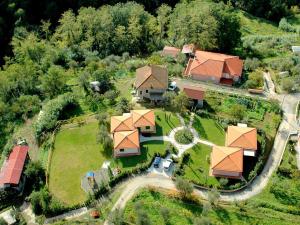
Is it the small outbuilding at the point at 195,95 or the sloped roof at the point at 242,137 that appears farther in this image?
the small outbuilding at the point at 195,95

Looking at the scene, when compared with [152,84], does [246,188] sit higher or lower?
lower

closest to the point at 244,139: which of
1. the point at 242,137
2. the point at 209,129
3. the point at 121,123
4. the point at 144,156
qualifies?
the point at 242,137

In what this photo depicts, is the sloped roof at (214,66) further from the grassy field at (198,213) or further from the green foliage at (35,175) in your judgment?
the green foliage at (35,175)

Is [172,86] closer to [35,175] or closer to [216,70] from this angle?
[216,70]

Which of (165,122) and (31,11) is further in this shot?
(31,11)

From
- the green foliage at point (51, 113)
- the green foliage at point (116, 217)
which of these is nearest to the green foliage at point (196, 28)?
the green foliage at point (51, 113)

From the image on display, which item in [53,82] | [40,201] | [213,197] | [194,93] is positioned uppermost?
[194,93]

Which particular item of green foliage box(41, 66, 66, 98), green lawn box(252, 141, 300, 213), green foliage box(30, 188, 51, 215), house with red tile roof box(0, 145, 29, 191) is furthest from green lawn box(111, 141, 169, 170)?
green foliage box(41, 66, 66, 98)
